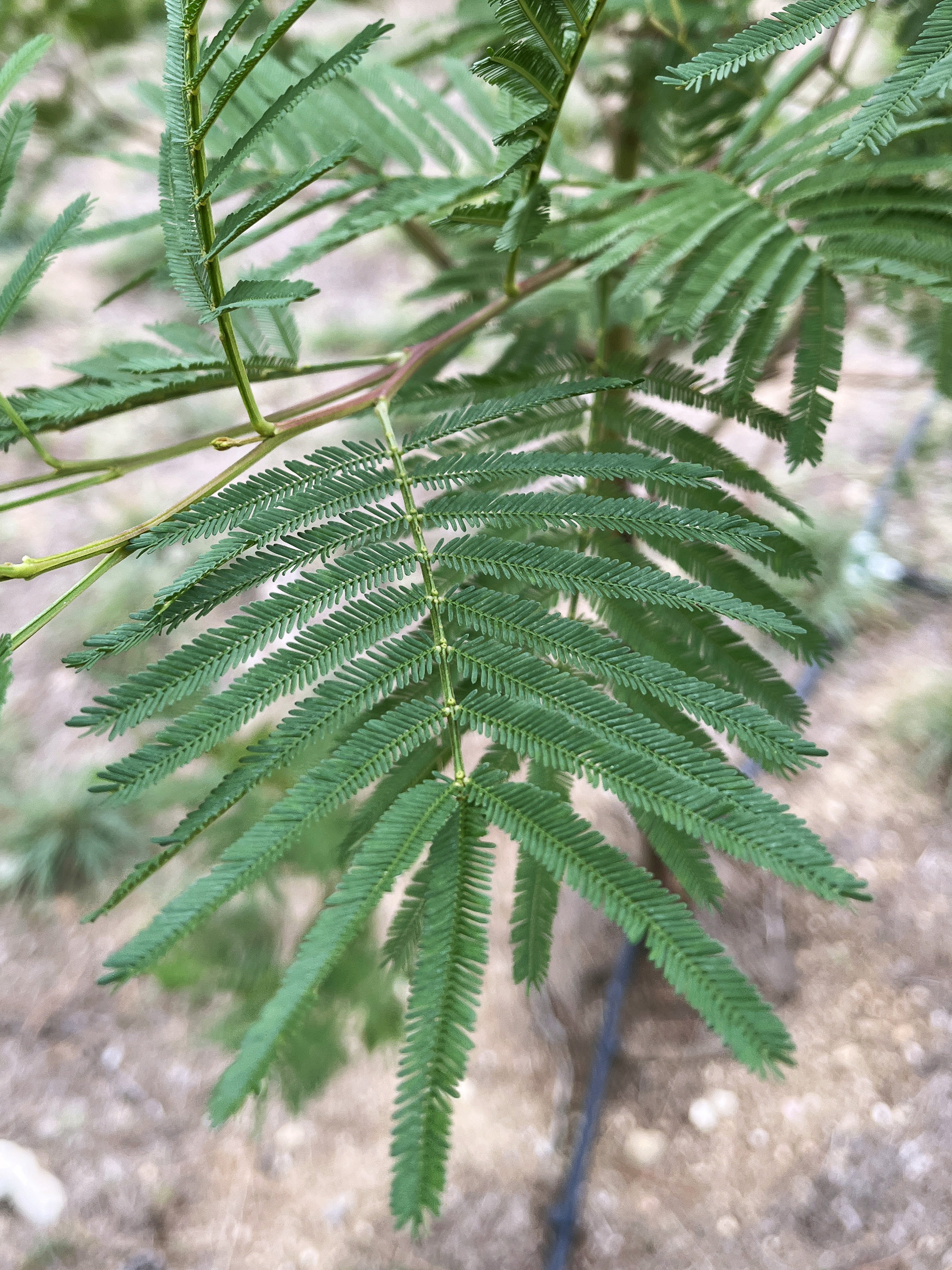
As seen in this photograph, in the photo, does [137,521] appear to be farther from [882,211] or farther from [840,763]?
[882,211]

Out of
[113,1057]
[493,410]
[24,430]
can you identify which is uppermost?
[24,430]

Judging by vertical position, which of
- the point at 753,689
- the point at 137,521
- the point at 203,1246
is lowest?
the point at 203,1246

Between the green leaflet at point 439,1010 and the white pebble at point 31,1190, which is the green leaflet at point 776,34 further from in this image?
the white pebble at point 31,1190

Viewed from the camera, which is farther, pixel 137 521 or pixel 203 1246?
pixel 137 521

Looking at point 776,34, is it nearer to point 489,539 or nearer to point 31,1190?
point 489,539

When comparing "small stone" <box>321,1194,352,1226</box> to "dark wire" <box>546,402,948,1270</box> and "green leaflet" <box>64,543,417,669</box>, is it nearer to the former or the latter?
"dark wire" <box>546,402,948,1270</box>

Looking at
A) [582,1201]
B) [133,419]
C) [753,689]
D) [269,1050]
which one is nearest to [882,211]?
[753,689]

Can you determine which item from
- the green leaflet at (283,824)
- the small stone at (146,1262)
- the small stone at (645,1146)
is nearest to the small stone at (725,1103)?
the small stone at (645,1146)

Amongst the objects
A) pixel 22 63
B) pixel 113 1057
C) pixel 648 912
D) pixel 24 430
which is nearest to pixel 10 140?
pixel 22 63
